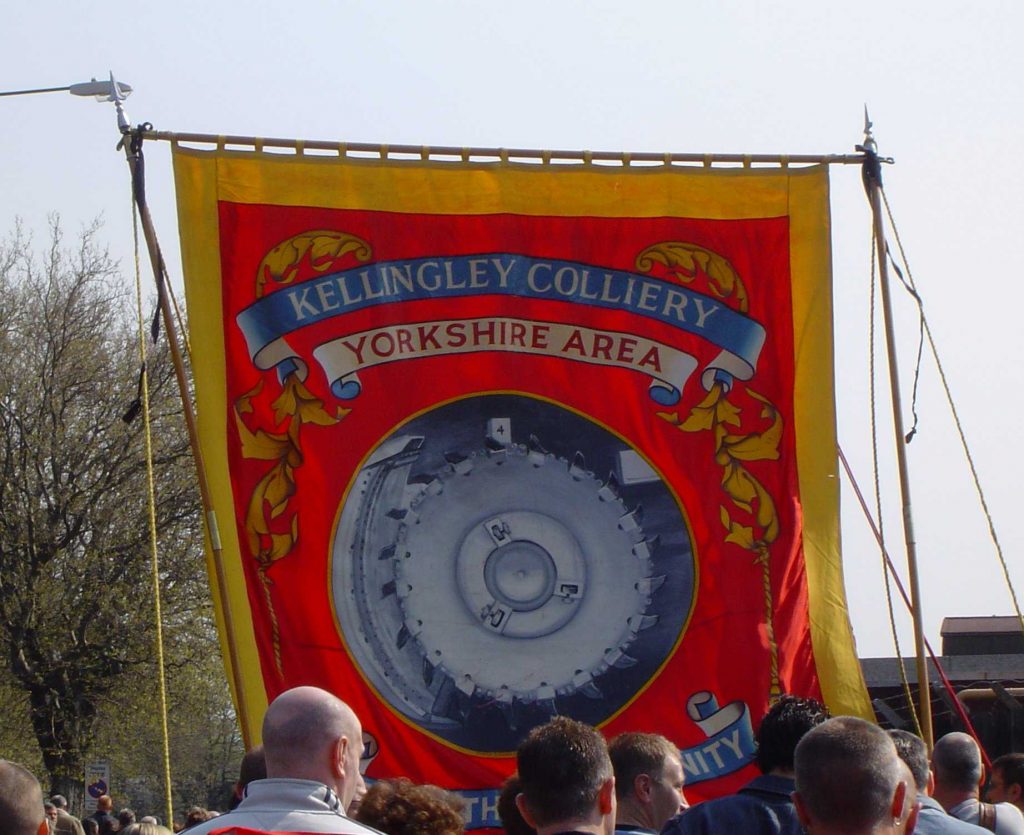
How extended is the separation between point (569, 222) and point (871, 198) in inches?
54.5

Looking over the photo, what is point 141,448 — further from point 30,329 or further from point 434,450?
point 434,450

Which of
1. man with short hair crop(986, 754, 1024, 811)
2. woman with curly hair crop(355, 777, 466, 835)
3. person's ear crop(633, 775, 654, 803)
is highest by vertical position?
woman with curly hair crop(355, 777, 466, 835)

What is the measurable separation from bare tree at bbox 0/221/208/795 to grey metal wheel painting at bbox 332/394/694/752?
45.9 feet

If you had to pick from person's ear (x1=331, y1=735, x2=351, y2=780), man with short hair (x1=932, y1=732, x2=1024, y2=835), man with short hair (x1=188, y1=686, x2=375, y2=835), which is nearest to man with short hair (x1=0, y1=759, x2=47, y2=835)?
man with short hair (x1=188, y1=686, x2=375, y2=835)

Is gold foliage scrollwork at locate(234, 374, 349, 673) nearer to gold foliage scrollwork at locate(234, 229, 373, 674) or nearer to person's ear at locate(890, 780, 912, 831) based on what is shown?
gold foliage scrollwork at locate(234, 229, 373, 674)

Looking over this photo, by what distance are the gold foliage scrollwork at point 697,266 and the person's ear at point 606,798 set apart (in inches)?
162

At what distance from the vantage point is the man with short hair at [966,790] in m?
5.05

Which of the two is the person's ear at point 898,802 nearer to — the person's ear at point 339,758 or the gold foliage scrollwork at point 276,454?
the person's ear at point 339,758

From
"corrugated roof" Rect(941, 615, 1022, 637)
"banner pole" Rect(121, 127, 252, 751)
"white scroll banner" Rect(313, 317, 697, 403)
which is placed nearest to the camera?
"banner pole" Rect(121, 127, 252, 751)

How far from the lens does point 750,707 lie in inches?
273

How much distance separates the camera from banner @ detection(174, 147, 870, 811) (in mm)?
6871

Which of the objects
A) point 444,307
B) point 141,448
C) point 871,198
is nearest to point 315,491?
point 444,307

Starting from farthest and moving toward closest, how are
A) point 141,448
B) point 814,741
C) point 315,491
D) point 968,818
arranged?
point 141,448 < point 315,491 < point 968,818 < point 814,741

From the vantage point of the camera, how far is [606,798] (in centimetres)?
337
